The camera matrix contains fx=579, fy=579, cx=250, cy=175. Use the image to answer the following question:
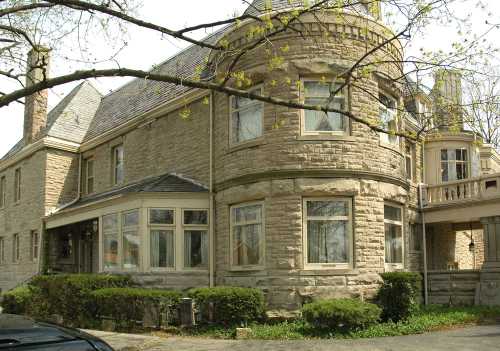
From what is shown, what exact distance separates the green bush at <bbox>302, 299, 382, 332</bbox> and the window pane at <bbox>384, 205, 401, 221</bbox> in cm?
355

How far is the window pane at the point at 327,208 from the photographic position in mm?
14297

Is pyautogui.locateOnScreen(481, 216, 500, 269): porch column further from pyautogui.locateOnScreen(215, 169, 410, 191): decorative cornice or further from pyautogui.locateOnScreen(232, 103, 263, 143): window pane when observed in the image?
pyautogui.locateOnScreen(232, 103, 263, 143): window pane

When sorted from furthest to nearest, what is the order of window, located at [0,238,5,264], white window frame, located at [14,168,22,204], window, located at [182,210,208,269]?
window, located at [0,238,5,264], white window frame, located at [14,168,22,204], window, located at [182,210,208,269]

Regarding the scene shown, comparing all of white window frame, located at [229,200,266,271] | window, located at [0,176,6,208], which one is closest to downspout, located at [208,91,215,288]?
white window frame, located at [229,200,266,271]

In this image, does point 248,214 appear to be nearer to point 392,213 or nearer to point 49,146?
point 392,213

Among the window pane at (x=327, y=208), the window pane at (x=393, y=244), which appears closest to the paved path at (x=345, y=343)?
the window pane at (x=393, y=244)

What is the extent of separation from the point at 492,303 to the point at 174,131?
10.8m

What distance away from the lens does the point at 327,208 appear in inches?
565

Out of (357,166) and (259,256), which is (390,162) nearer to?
(357,166)

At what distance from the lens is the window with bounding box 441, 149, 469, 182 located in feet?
69.6

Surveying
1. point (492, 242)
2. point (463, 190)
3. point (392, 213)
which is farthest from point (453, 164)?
point (392, 213)

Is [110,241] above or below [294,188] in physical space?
below

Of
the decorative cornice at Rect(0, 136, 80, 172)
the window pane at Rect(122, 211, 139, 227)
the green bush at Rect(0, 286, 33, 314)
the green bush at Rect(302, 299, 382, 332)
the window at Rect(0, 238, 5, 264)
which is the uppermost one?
the decorative cornice at Rect(0, 136, 80, 172)

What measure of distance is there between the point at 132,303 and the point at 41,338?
11250 millimetres
